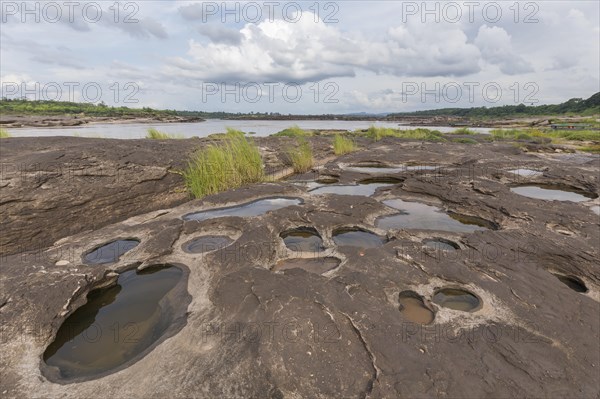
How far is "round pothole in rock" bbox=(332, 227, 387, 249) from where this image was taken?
20.2 ft

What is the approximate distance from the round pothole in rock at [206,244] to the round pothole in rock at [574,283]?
18.6 ft

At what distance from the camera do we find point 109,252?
18.6 ft

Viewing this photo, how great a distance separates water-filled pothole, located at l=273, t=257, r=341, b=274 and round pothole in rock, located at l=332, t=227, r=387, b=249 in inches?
24.3

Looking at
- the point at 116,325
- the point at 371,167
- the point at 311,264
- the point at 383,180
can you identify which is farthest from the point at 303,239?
the point at 371,167

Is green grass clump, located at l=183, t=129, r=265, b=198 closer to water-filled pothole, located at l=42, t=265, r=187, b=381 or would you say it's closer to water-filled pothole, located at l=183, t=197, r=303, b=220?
water-filled pothole, located at l=183, t=197, r=303, b=220

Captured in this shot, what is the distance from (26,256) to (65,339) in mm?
2105

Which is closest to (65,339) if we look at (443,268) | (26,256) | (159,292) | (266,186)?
(159,292)

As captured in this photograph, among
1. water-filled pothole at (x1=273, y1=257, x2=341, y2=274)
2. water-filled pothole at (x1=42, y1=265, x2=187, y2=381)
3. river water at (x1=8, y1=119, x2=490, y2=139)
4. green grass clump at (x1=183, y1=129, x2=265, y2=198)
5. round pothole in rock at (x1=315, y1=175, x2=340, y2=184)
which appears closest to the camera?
water-filled pothole at (x1=42, y1=265, x2=187, y2=381)

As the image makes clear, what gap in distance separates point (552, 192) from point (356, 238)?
7941 millimetres

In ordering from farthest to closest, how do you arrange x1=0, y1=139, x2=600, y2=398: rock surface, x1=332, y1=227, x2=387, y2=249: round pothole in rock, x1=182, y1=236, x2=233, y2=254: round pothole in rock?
x1=332, y1=227, x2=387, y2=249: round pothole in rock < x1=182, y1=236, x2=233, y2=254: round pothole in rock < x1=0, y1=139, x2=600, y2=398: rock surface

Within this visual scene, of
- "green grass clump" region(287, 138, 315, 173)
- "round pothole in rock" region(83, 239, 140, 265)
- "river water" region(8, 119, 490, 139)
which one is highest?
"river water" region(8, 119, 490, 139)

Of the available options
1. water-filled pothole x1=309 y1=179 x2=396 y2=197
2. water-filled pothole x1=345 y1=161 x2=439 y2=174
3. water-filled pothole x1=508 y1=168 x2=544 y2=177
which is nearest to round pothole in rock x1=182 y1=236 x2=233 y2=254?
water-filled pothole x1=309 y1=179 x2=396 y2=197

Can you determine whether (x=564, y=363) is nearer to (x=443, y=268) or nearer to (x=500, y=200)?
(x=443, y=268)

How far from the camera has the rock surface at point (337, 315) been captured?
291 cm
